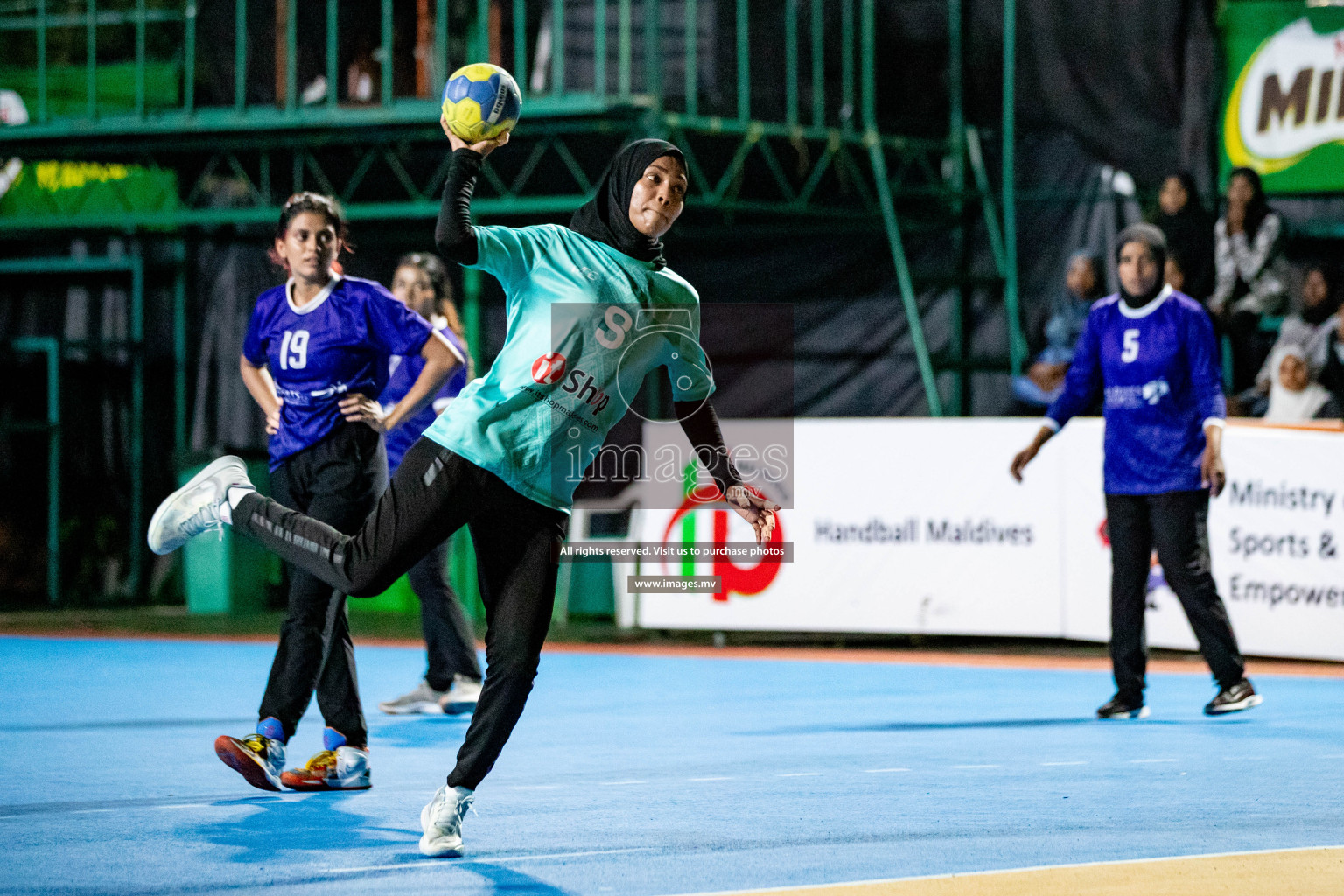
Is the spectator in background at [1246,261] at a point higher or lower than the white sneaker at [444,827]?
higher

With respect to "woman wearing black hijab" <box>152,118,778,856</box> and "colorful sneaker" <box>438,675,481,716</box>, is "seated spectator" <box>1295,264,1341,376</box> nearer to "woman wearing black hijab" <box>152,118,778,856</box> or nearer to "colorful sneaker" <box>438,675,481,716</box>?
"colorful sneaker" <box>438,675,481,716</box>

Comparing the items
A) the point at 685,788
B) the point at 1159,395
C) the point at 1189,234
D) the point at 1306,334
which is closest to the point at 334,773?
the point at 685,788

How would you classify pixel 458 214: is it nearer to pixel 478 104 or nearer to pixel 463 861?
pixel 478 104

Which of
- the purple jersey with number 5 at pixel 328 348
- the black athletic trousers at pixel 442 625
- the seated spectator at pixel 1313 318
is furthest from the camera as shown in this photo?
the seated spectator at pixel 1313 318

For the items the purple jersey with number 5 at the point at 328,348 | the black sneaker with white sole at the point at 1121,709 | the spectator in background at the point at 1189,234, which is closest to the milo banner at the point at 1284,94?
the spectator in background at the point at 1189,234

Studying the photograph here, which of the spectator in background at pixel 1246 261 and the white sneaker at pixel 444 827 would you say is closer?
the white sneaker at pixel 444 827

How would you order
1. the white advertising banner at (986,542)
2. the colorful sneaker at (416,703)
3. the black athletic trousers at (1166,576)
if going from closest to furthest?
the black athletic trousers at (1166,576) → the colorful sneaker at (416,703) → the white advertising banner at (986,542)

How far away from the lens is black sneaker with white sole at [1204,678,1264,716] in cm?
902

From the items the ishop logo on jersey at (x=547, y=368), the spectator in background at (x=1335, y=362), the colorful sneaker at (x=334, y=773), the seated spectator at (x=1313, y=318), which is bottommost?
the colorful sneaker at (x=334, y=773)

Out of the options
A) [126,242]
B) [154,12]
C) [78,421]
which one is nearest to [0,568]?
[78,421]

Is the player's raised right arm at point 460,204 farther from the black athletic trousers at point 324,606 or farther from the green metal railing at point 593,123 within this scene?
the green metal railing at point 593,123

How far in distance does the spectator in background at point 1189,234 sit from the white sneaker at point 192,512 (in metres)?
9.90

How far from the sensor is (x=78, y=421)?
1834 cm

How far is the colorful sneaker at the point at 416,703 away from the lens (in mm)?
9328
